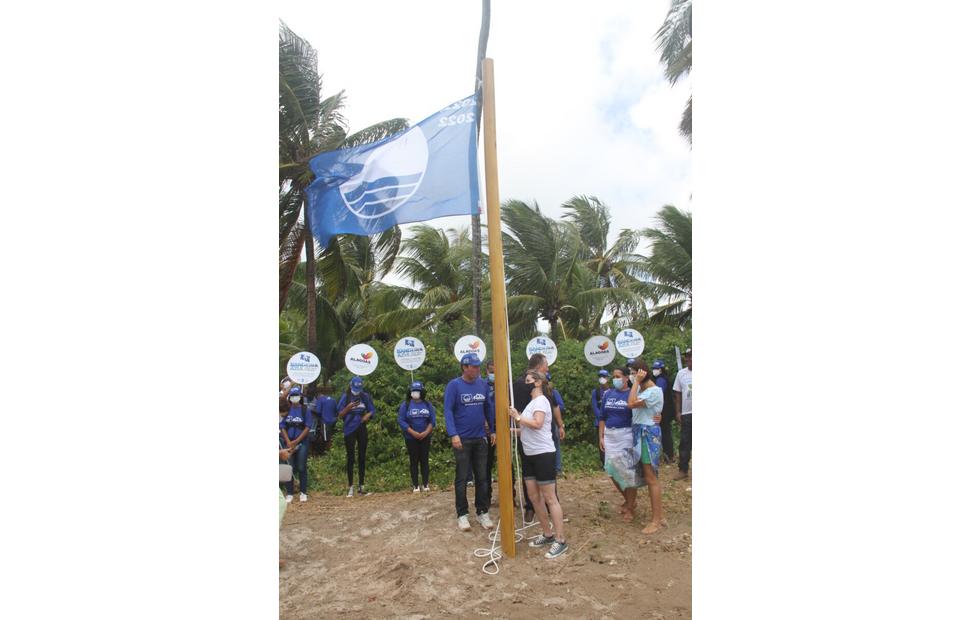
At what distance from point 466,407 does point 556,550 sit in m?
1.90

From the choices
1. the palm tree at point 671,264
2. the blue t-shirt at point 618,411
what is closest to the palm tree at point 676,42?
the palm tree at point 671,264

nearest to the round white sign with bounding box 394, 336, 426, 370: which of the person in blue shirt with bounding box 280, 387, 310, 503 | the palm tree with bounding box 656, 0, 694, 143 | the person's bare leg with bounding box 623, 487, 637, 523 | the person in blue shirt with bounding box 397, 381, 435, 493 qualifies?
the person in blue shirt with bounding box 397, 381, 435, 493

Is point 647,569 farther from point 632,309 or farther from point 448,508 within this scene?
point 632,309

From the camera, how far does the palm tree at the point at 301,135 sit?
12977 millimetres

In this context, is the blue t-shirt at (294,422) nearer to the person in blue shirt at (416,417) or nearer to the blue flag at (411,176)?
the person in blue shirt at (416,417)

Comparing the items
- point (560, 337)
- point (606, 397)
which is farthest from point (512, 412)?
point (560, 337)

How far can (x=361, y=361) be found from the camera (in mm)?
9016

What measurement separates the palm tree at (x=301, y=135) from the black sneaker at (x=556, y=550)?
30.5ft

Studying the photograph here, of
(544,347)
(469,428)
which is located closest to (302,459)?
(469,428)

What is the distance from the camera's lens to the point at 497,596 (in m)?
5.16

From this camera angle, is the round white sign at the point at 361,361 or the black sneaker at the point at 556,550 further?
the round white sign at the point at 361,361

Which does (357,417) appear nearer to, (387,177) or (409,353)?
(409,353)

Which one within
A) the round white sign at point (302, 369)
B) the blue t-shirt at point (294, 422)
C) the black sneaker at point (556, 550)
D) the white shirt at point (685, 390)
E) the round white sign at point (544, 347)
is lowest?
the black sneaker at point (556, 550)

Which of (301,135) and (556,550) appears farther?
(301,135)
